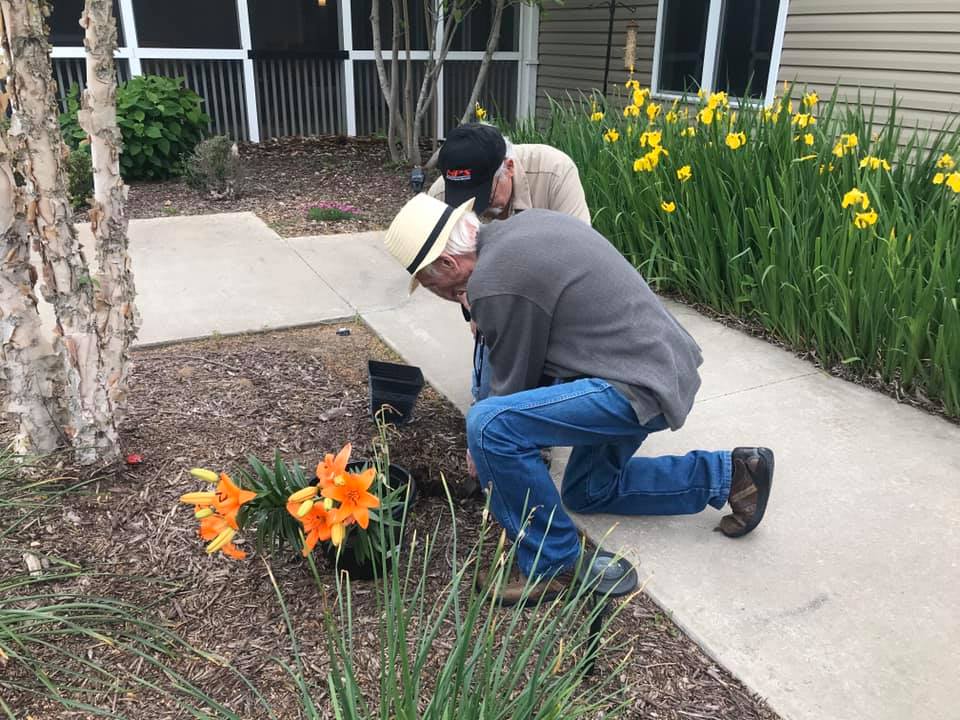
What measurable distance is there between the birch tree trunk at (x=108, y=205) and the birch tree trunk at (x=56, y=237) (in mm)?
42

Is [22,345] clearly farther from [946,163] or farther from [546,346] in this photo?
[946,163]

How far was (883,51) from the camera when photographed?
255 inches

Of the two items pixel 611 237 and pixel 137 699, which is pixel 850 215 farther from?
pixel 137 699

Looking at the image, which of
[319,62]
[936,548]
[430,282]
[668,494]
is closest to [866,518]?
[936,548]

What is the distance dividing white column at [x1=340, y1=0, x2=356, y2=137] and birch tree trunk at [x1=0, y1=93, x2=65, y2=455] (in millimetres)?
8095

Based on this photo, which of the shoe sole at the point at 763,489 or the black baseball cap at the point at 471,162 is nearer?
the shoe sole at the point at 763,489

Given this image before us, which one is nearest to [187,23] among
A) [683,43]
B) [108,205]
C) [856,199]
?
[683,43]

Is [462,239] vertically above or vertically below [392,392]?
above

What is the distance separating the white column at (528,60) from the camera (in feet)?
35.0

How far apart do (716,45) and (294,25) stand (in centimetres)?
528

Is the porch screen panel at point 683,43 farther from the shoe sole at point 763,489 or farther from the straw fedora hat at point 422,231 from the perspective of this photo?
the straw fedora hat at point 422,231

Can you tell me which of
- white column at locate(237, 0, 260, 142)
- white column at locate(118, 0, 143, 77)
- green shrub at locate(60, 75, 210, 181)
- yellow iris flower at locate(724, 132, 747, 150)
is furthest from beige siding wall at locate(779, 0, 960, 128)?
white column at locate(118, 0, 143, 77)

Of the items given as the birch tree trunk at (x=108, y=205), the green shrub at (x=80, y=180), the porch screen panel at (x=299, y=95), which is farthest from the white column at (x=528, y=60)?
the birch tree trunk at (x=108, y=205)

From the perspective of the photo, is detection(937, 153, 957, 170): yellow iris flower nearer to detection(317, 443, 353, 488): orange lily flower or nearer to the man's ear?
the man's ear
